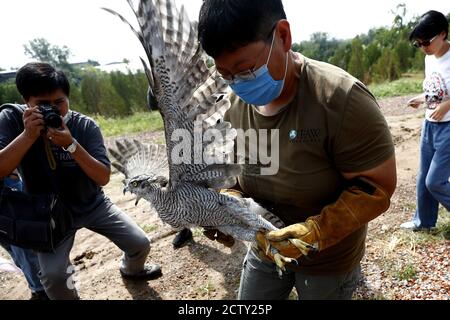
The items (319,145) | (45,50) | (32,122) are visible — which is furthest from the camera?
(45,50)

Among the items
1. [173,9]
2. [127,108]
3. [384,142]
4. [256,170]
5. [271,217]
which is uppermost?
[173,9]

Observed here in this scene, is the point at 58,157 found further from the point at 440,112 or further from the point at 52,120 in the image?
the point at 440,112

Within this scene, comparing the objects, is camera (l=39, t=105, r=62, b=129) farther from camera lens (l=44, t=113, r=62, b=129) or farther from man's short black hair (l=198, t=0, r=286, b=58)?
man's short black hair (l=198, t=0, r=286, b=58)

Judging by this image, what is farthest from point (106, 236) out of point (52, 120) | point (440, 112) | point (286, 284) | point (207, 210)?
point (440, 112)

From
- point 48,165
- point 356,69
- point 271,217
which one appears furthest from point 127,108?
point 271,217

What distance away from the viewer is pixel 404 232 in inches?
153

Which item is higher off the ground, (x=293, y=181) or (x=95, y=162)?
(x=293, y=181)

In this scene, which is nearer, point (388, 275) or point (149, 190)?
point (149, 190)

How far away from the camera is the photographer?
2447 mm

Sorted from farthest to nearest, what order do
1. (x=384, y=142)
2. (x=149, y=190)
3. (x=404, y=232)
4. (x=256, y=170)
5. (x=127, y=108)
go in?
(x=127, y=108), (x=404, y=232), (x=149, y=190), (x=256, y=170), (x=384, y=142)

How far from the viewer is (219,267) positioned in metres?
3.77

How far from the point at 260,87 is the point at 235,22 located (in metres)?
0.34

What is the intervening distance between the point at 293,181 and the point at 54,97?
1998 mm

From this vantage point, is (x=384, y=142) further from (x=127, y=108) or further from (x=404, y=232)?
(x=127, y=108)
